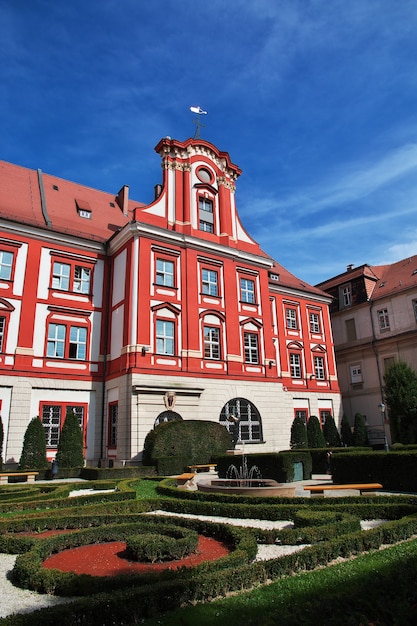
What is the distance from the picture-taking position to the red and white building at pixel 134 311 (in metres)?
24.7

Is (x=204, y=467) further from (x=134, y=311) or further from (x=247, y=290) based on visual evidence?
(x=247, y=290)

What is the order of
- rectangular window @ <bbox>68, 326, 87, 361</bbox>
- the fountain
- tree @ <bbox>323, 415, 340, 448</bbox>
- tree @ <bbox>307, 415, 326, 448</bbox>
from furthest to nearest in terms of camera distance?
tree @ <bbox>323, 415, 340, 448</bbox>
tree @ <bbox>307, 415, 326, 448</bbox>
rectangular window @ <bbox>68, 326, 87, 361</bbox>
the fountain

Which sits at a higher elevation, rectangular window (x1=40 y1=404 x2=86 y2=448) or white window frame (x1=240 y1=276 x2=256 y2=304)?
white window frame (x1=240 y1=276 x2=256 y2=304)

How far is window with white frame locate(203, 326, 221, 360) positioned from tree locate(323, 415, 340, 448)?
1301 cm

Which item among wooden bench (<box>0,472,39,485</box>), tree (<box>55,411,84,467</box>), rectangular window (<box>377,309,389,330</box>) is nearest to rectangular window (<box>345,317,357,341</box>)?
rectangular window (<box>377,309,389,330</box>)

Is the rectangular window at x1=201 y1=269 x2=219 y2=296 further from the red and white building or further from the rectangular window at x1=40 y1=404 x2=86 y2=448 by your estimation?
the rectangular window at x1=40 y1=404 x2=86 y2=448

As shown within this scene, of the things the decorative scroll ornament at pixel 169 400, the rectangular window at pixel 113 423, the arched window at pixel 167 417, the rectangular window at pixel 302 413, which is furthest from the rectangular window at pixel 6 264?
the rectangular window at pixel 302 413

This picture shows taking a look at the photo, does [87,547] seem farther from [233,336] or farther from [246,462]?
[233,336]

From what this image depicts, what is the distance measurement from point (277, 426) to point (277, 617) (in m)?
26.6

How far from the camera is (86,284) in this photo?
1108 inches

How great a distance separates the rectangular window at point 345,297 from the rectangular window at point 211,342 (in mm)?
20207

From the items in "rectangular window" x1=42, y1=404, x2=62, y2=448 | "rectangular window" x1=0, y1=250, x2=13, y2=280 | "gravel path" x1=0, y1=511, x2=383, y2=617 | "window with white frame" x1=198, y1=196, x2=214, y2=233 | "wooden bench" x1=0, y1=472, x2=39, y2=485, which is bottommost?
"gravel path" x1=0, y1=511, x2=383, y2=617

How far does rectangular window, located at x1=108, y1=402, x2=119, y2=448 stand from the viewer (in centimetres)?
2526

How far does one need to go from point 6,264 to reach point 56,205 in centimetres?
659
